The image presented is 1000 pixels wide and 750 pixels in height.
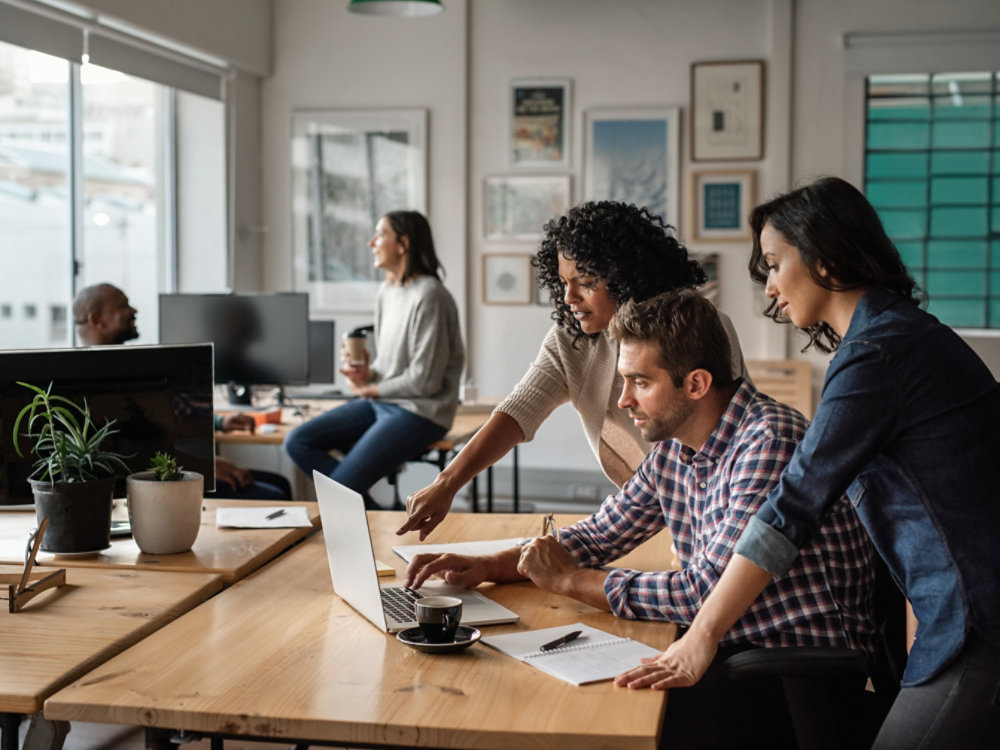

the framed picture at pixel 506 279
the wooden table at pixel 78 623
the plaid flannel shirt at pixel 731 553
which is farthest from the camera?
the framed picture at pixel 506 279

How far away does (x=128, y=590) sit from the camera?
1.90 m

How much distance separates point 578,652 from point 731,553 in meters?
0.28

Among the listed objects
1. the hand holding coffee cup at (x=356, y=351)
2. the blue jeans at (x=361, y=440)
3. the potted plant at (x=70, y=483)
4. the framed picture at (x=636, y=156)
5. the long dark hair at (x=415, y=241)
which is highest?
the framed picture at (x=636, y=156)

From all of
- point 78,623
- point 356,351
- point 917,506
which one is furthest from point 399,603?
point 356,351

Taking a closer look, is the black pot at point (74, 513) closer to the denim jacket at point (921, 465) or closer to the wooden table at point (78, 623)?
the wooden table at point (78, 623)

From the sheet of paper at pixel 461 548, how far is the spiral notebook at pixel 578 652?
0.45 metres

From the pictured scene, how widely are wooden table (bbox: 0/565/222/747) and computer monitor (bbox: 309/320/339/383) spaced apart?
9.82 ft

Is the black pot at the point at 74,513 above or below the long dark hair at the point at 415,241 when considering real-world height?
below

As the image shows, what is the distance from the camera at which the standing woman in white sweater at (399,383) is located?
4297mm

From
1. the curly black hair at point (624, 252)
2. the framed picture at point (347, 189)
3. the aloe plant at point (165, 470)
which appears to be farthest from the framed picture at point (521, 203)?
the aloe plant at point (165, 470)

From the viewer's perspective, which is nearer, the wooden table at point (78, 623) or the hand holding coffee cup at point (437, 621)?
the wooden table at point (78, 623)

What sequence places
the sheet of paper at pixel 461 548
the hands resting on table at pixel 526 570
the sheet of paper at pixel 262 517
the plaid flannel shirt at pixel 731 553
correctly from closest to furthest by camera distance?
the plaid flannel shirt at pixel 731 553, the hands resting on table at pixel 526 570, the sheet of paper at pixel 461 548, the sheet of paper at pixel 262 517

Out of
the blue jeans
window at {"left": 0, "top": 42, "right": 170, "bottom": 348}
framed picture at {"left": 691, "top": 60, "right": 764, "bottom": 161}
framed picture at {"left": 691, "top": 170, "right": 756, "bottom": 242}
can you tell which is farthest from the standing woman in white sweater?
framed picture at {"left": 691, "top": 60, "right": 764, "bottom": 161}

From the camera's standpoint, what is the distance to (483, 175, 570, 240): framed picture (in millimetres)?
5988
